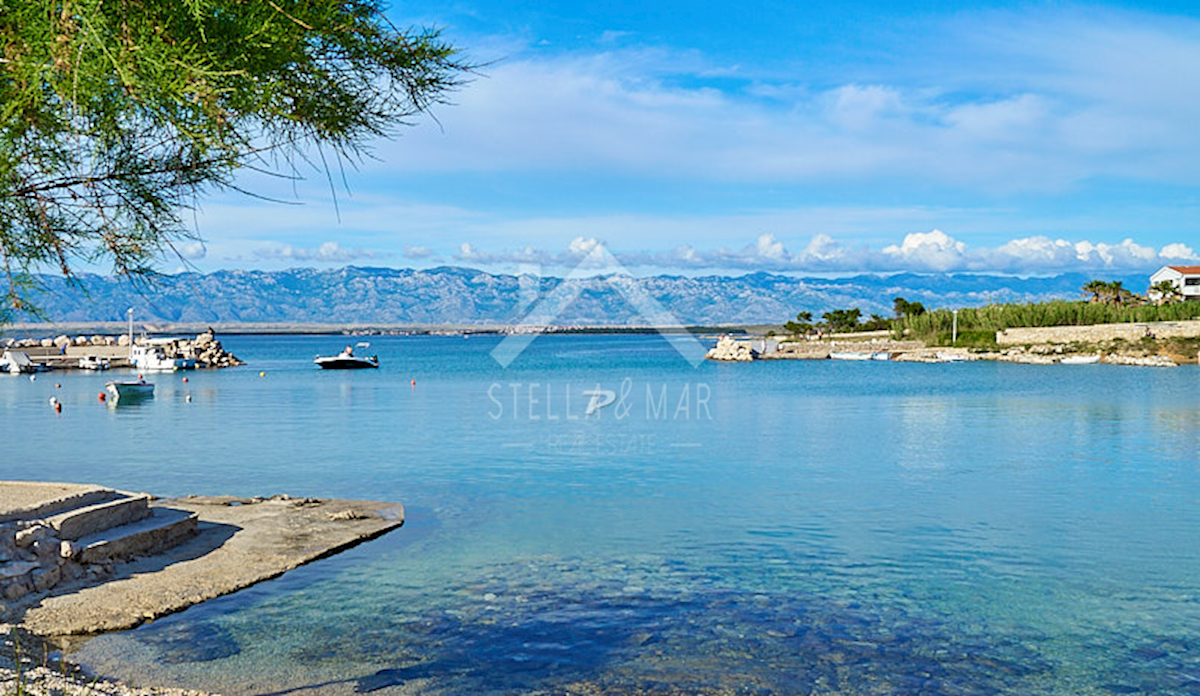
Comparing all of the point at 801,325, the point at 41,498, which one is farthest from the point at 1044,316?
the point at 41,498

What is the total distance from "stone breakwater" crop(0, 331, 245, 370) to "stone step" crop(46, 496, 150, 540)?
326 ft

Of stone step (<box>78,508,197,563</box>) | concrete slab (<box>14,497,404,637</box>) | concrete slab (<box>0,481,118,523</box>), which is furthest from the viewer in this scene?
stone step (<box>78,508,197,563</box>)

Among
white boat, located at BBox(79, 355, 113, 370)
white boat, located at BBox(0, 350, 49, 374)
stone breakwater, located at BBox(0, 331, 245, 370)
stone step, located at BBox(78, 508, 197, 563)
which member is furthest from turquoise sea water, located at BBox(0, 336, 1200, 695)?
stone breakwater, located at BBox(0, 331, 245, 370)

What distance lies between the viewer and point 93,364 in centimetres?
10306

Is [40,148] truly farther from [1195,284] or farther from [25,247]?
[1195,284]

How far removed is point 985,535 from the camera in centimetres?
2067

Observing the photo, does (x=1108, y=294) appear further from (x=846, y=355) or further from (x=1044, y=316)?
(x=846, y=355)

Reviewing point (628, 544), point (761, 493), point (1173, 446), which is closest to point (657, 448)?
point (761, 493)

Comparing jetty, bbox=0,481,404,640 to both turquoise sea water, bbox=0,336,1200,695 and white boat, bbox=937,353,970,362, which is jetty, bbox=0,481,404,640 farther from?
white boat, bbox=937,353,970,362

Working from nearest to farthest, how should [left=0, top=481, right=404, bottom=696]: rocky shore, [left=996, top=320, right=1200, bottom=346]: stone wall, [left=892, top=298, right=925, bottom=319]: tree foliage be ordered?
[left=0, top=481, right=404, bottom=696]: rocky shore, [left=996, top=320, right=1200, bottom=346]: stone wall, [left=892, top=298, right=925, bottom=319]: tree foliage

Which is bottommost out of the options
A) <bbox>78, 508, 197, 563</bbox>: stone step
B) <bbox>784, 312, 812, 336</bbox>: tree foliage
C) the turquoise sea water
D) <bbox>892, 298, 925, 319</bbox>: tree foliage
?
the turquoise sea water

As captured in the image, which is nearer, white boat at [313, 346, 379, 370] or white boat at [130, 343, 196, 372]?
white boat at [130, 343, 196, 372]

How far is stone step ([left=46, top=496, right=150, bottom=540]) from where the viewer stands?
14711mm

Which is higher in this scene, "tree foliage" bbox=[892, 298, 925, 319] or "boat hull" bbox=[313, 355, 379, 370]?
"tree foliage" bbox=[892, 298, 925, 319]
